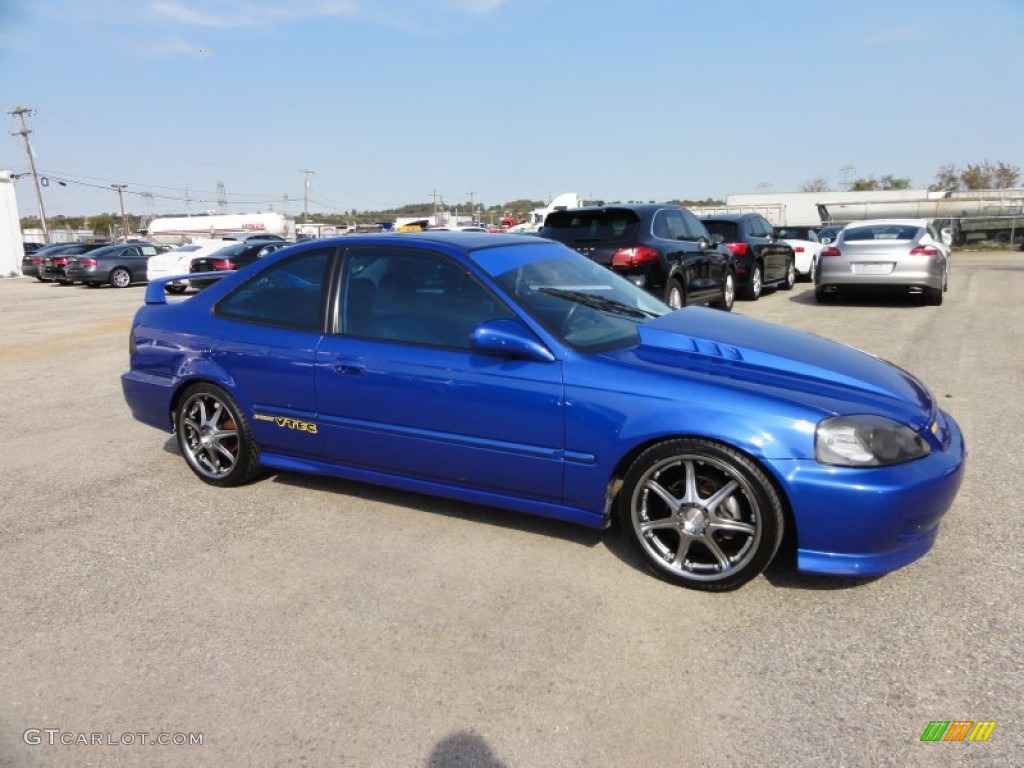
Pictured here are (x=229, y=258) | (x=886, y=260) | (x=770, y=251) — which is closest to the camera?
(x=886, y=260)

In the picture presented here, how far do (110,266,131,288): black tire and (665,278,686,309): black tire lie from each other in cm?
2000

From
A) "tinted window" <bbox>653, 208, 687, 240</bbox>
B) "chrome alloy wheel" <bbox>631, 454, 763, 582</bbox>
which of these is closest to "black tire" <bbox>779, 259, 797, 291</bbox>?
"tinted window" <bbox>653, 208, 687, 240</bbox>

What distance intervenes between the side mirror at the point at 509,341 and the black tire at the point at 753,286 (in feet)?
35.0

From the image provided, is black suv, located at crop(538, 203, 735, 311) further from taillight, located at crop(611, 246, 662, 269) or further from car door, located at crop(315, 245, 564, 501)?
car door, located at crop(315, 245, 564, 501)

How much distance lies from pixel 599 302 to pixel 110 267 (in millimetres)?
22847

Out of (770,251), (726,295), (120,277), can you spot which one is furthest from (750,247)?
(120,277)

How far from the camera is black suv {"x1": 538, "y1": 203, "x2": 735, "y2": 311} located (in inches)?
327

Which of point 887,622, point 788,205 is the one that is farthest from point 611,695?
point 788,205

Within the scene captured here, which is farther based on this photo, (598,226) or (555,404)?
(598,226)

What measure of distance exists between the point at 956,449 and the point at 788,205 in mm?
65487

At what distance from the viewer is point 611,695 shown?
2.35 meters

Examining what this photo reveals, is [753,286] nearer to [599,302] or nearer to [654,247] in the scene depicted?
[654,247]

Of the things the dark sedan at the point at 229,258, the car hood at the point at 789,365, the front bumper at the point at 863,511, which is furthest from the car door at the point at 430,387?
the dark sedan at the point at 229,258

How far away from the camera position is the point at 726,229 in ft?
42.2
